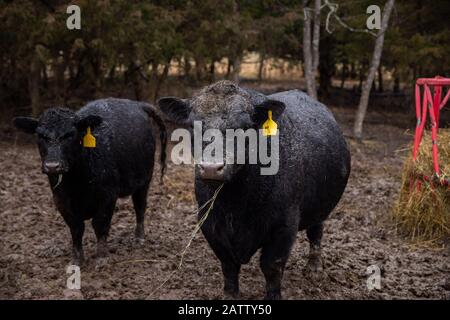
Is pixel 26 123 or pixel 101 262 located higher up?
pixel 26 123

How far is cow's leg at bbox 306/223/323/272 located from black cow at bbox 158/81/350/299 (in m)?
0.83

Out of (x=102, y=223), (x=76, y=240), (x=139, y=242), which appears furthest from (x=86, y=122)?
(x=139, y=242)

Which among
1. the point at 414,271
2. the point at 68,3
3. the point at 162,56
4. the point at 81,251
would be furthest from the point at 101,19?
the point at 414,271

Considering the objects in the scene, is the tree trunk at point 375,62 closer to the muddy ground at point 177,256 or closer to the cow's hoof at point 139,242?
the muddy ground at point 177,256

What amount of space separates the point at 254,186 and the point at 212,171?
636 millimetres

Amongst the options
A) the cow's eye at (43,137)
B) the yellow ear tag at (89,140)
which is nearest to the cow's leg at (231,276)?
the yellow ear tag at (89,140)

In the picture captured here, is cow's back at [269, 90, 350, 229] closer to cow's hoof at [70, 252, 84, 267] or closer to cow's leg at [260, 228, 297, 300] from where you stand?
cow's leg at [260, 228, 297, 300]

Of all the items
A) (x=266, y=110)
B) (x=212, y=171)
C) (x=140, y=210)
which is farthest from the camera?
(x=140, y=210)

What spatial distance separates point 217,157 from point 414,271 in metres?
3.15

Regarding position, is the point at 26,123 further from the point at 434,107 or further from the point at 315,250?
the point at 434,107

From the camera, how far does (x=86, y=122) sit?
16.8 ft

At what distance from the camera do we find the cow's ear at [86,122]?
5062 mm

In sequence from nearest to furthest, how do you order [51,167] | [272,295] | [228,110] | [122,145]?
[228,110]
[272,295]
[51,167]
[122,145]

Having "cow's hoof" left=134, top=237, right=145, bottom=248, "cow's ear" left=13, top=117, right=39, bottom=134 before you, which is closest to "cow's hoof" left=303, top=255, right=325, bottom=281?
"cow's hoof" left=134, top=237, right=145, bottom=248
